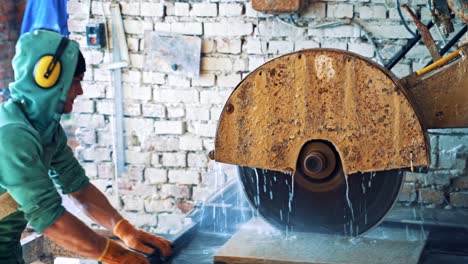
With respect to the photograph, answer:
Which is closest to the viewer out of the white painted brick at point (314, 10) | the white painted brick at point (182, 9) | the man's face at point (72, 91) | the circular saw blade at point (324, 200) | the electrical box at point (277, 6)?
the man's face at point (72, 91)

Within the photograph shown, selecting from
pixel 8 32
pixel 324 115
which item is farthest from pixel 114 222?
pixel 8 32

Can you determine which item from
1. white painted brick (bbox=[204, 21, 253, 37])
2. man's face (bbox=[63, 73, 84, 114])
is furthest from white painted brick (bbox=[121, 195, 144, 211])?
man's face (bbox=[63, 73, 84, 114])

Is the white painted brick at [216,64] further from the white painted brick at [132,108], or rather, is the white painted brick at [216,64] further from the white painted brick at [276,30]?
the white painted brick at [132,108]

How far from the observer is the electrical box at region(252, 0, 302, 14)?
4.34m

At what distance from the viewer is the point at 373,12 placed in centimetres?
439

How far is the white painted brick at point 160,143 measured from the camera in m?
4.84

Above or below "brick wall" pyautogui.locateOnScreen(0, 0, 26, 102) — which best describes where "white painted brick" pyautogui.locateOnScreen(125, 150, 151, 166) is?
below

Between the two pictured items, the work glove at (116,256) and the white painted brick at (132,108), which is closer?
the work glove at (116,256)

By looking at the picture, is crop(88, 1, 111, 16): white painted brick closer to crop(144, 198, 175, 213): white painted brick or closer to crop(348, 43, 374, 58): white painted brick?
crop(144, 198, 175, 213): white painted brick

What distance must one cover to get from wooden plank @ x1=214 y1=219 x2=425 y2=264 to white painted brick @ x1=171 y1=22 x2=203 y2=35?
162 centimetres

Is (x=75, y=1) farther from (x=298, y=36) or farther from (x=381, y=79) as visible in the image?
(x=381, y=79)

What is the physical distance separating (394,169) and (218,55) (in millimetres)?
1899

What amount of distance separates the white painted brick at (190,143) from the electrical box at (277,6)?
0.92 meters

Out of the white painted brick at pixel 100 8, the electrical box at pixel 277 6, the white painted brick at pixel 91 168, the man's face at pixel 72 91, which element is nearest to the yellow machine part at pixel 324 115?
the man's face at pixel 72 91
